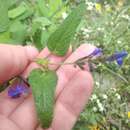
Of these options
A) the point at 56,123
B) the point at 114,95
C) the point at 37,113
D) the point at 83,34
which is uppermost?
the point at 37,113

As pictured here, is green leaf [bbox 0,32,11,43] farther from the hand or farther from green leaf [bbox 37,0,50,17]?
green leaf [bbox 37,0,50,17]

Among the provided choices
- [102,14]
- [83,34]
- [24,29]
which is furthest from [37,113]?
[102,14]

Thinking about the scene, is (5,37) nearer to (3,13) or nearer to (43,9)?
(3,13)

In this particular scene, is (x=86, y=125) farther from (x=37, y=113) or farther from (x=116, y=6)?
(x=116, y=6)

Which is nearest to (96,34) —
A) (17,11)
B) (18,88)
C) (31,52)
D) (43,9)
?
(43,9)

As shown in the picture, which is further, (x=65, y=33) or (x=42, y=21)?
(x=42, y=21)

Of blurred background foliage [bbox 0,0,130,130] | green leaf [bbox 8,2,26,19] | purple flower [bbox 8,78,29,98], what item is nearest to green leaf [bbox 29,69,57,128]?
purple flower [bbox 8,78,29,98]
